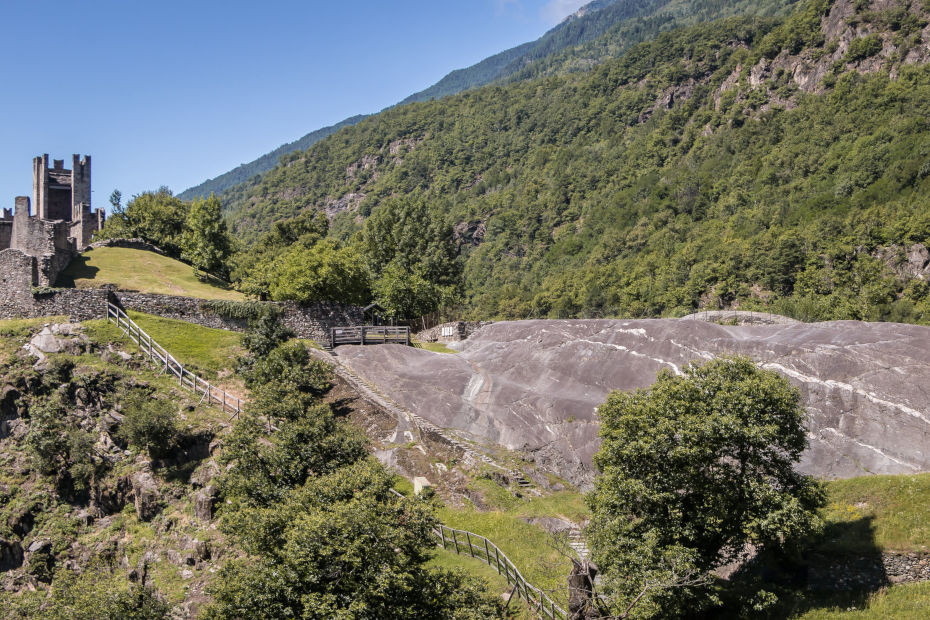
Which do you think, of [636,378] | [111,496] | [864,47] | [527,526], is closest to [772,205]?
[864,47]

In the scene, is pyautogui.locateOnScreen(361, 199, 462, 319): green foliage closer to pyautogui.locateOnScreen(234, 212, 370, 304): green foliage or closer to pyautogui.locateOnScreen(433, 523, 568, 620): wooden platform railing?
pyautogui.locateOnScreen(234, 212, 370, 304): green foliage

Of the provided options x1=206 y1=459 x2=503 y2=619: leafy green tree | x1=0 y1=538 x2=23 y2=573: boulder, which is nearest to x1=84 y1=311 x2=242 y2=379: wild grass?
x1=0 y1=538 x2=23 y2=573: boulder

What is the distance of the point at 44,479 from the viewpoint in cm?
3562

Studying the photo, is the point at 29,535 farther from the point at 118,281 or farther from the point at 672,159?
the point at 672,159

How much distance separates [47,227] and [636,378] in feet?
126

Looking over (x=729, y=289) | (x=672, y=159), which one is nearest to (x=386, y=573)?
(x=729, y=289)

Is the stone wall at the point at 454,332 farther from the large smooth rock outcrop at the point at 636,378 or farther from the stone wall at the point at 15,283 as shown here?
the stone wall at the point at 15,283

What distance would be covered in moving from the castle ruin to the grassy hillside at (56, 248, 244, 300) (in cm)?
115

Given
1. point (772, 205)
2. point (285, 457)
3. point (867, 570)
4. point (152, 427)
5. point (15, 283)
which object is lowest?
point (867, 570)

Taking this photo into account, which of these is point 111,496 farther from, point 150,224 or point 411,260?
point 150,224

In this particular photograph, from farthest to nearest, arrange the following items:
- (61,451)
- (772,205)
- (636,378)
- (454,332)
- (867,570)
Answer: (772,205)
(454,332)
(636,378)
(61,451)
(867,570)

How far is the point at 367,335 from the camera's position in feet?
158

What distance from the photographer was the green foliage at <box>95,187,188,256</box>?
71000 millimetres

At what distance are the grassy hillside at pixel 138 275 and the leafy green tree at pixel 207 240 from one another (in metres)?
2.00
